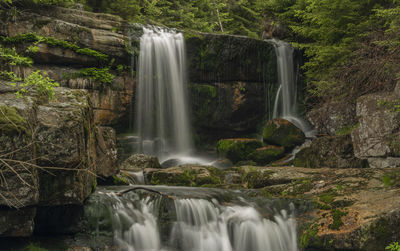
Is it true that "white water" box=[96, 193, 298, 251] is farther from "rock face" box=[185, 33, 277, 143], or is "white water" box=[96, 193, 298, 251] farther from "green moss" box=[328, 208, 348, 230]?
"rock face" box=[185, 33, 277, 143]

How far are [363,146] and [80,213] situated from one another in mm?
6825

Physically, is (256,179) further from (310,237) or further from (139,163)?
(139,163)

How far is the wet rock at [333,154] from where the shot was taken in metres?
9.35

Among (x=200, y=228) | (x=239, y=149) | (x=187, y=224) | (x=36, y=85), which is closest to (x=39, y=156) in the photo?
(x=36, y=85)

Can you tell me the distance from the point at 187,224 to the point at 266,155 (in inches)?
304

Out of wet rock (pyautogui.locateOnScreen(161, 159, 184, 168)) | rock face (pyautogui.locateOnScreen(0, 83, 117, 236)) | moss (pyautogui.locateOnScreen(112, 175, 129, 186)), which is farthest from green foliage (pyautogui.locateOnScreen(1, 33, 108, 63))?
rock face (pyautogui.locateOnScreen(0, 83, 117, 236))

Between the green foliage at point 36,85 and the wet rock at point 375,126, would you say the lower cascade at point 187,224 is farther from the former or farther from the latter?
the wet rock at point 375,126

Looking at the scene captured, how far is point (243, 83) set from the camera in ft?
54.9

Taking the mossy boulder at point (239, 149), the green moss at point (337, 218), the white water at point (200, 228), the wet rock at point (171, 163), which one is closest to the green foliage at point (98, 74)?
→ the wet rock at point (171, 163)

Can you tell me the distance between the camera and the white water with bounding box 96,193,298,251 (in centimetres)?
528

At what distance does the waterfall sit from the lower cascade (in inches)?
357

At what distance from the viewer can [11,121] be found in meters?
3.79

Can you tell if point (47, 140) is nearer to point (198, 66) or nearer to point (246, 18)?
point (198, 66)

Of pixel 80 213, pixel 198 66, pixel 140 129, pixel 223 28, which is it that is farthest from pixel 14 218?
pixel 223 28
